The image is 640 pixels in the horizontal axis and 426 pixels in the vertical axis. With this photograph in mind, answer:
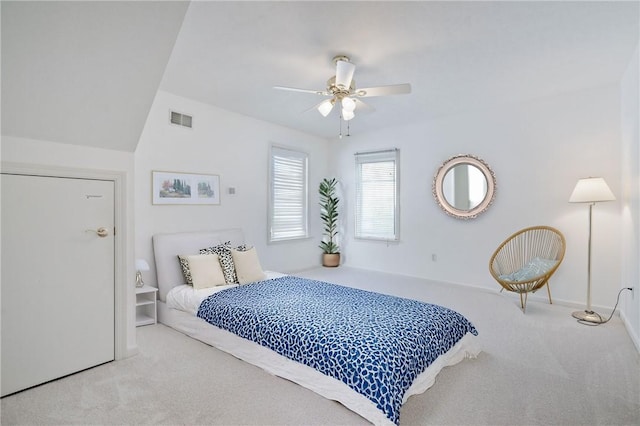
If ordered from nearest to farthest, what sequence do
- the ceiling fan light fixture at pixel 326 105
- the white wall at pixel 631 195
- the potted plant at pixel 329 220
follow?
the white wall at pixel 631 195 < the ceiling fan light fixture at pixel 326 105 < the potted plant at pixel 329 220

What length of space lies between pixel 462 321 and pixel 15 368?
3.30m

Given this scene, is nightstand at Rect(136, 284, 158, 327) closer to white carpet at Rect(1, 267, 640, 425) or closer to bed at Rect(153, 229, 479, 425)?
bed at Rect(153, 229, 479, 425)

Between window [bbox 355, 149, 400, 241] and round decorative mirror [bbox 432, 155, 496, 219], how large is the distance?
34.0 inches

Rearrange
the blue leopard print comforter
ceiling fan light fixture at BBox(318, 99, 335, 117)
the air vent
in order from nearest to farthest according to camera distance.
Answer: the blue leopard print comforter < ceiling fan light fixture at BBox(318, 99, 335, 117) < the air vent

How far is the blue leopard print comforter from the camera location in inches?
75.1

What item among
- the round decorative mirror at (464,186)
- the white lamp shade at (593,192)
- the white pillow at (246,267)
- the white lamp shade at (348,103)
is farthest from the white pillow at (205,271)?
the white lamp shade at (593,192)

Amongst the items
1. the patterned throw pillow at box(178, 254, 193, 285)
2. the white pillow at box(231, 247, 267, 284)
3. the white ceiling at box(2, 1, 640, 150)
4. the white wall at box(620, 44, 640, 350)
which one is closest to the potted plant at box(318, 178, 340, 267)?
the white ceiling at box(2, 1, 640, 150)

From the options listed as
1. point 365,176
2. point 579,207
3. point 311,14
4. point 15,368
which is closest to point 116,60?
point 311,14

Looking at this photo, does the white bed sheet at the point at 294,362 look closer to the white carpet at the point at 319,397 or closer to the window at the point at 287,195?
the white carpet at the point at 319,397

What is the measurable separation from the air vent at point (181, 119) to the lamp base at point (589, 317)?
5.38m

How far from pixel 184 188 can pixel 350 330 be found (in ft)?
10.4

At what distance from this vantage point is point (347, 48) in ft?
9.77

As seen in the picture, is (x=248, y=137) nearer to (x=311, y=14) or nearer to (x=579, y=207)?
(x=311, y=14)

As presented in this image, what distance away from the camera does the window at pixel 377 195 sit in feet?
19.5
